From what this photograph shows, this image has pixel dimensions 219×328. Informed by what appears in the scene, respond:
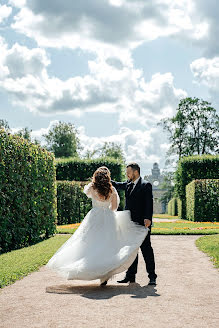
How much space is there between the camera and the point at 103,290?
666 cm

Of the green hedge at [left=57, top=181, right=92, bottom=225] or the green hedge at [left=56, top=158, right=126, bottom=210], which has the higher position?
the green hedge at [left=56, top=158, right=126, bottom=210]

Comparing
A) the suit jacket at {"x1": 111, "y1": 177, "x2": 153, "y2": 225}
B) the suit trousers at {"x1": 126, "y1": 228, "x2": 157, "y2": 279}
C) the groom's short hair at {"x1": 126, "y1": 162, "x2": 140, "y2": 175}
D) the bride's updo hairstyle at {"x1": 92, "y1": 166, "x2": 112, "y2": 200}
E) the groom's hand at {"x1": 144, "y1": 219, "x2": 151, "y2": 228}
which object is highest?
the groom's short hair at {"x1": 126, "y1": 162, "x2": 140, "y2": 175}

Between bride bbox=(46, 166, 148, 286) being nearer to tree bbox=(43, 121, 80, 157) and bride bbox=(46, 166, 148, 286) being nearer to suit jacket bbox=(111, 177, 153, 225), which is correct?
suit jacket bbox=(111, 177, 153, 225)

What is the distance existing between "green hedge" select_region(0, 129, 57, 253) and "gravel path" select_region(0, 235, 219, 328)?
137 inches

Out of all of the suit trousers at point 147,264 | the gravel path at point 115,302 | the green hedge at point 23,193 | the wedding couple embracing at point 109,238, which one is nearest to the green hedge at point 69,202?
the green hedge at point 23,193

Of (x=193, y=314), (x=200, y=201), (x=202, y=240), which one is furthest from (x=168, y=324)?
(x=200, y=201)

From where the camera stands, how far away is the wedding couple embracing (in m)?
6.73

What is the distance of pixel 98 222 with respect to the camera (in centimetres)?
724

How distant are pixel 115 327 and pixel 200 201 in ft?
69.2

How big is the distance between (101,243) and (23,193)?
240 inches

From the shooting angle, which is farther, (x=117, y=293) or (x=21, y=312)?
(x=117, y=293)

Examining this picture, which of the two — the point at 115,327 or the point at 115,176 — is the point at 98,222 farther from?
the point at 115,176

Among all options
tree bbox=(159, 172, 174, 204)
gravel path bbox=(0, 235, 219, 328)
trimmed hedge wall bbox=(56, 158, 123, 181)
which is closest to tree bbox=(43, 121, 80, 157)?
tree bbox=(159, 172, 174, 204)

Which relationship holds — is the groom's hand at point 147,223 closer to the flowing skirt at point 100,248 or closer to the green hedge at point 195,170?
the flowing skirt at point 100,248
